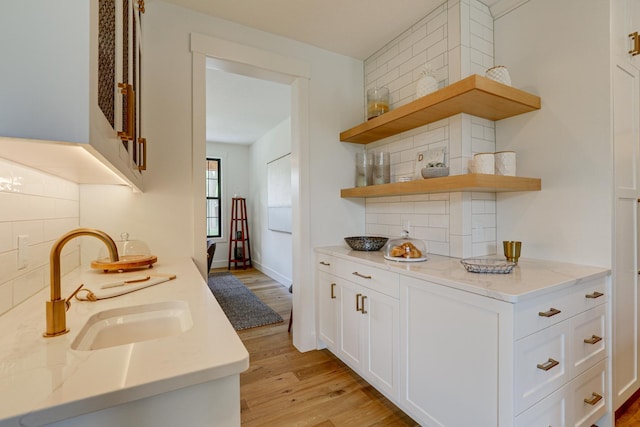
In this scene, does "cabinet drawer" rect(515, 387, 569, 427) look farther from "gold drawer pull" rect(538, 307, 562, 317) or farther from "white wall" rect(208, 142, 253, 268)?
"white wall" rect(208, 142, 253, 268)

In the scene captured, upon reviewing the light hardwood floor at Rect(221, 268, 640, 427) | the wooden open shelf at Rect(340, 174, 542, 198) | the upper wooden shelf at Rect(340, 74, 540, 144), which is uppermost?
the upper wooden shelf at Rect(340, 74, 540, 144)

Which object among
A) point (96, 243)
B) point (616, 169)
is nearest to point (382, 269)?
point (616, 169)

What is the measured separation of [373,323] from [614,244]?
141 centimetres

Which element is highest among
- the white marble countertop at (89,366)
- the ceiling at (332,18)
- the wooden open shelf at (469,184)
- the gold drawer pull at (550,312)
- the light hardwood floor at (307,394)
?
the ceiling at (332,18)

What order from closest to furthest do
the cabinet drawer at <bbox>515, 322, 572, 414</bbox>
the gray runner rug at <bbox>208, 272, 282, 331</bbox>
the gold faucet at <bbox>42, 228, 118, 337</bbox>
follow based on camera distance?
the gold faucet at <bbox>42, 228, 118, 337</bbox> → the cabinet drawer at <bbox>515, 322, 572, 414</bbox> → the gray runner rug at <bbox>208, 272, 282, 331</bbox>

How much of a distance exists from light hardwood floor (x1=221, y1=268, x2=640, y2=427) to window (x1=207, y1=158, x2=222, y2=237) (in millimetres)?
3920

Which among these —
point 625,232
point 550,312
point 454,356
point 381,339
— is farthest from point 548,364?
point 625,232

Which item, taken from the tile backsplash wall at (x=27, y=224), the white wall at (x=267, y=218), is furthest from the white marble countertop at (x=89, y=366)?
the white wall at (x=267, y=218)

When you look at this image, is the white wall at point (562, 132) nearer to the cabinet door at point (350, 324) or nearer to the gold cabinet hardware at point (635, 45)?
the gold cabinet hardware at point (635, 45)

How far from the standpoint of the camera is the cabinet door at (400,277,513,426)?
1.17 metres

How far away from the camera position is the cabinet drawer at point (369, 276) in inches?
66.5

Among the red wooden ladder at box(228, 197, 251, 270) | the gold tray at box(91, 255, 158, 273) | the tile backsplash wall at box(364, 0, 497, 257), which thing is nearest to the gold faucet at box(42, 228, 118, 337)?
the gold tray at box(91, 255, 158, 273)

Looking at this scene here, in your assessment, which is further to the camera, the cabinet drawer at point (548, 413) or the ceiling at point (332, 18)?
the ceiling at point (332, 18)

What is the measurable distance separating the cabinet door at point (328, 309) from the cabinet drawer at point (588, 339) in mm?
1381
